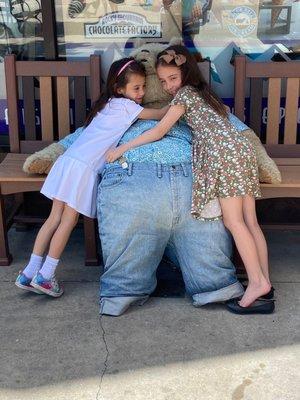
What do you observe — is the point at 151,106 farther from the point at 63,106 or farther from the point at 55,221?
the point at 55,221

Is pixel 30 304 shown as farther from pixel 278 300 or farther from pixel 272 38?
pixel 272 38

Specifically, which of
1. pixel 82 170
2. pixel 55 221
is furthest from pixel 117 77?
pixel 55 221

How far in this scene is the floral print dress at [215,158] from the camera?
2957 mm

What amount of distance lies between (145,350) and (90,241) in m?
0.92

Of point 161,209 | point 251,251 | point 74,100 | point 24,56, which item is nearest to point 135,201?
point 161,209

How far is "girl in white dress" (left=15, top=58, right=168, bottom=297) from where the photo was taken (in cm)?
307

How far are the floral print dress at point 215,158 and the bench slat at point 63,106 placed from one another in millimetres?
874

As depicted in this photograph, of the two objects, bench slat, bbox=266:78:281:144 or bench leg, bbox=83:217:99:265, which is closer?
bench leg, bbox=83:217:99:265

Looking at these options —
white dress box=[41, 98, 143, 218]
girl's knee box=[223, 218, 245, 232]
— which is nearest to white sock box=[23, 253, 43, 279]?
white dress box=[41, 98, 143, 218]

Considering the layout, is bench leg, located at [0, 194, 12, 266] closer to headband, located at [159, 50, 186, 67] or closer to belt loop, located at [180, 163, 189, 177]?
belt loop, located at [180, 163, 189, 177]

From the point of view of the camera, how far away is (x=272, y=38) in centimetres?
407

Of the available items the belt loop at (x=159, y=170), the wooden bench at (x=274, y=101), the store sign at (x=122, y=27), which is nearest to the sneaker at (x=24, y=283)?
the belt loop at (x=159, y=170)

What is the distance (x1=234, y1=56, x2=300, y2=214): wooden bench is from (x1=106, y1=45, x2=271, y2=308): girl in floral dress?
1.29 feet

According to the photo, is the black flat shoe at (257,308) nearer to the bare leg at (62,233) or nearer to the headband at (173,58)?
the bare leg at (62,233)
